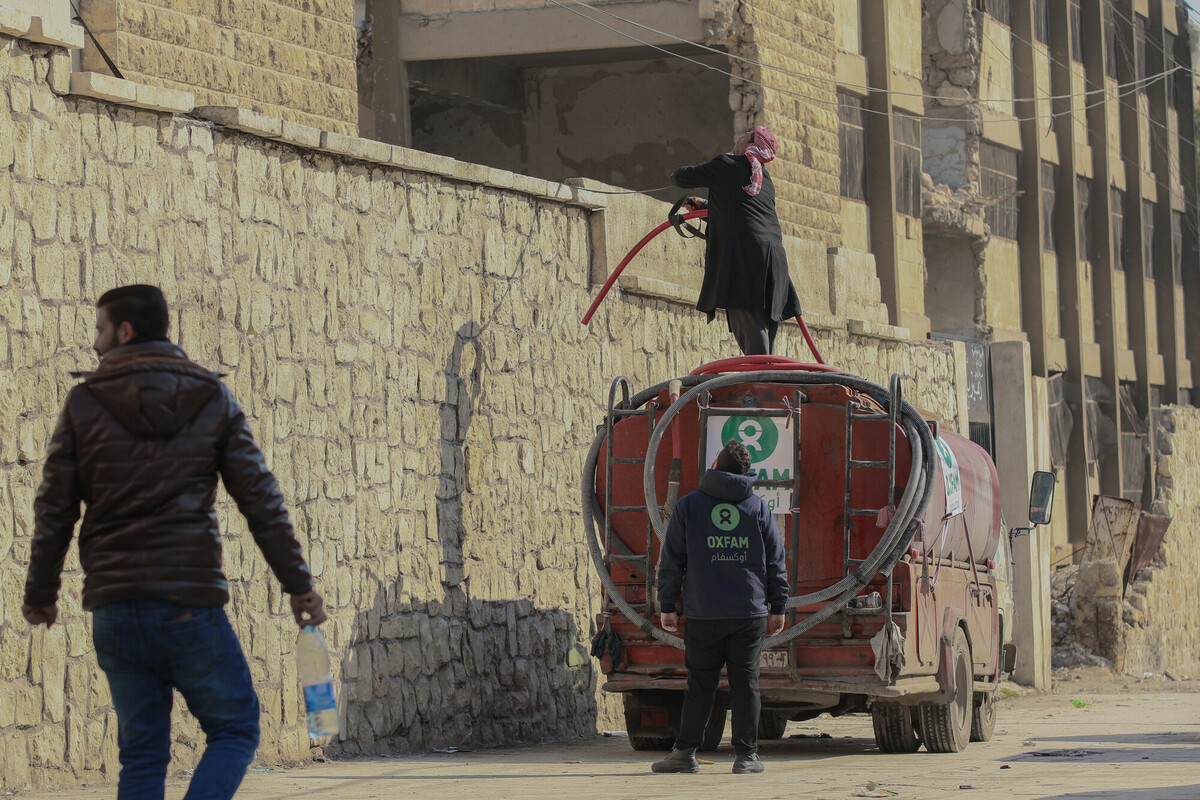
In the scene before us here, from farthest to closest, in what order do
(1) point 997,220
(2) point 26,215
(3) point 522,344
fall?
1. (1) point 997,220
2. (3) point 522,344
3. (2) point 26,215

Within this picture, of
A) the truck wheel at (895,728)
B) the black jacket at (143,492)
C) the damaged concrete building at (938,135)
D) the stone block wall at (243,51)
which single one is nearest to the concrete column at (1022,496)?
the damaged concrete building at (938,135)

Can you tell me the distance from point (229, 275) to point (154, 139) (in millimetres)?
876

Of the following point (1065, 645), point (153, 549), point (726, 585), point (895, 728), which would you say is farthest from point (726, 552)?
point (1065, 645)

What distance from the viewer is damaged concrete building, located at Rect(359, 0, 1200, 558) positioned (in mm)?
22094

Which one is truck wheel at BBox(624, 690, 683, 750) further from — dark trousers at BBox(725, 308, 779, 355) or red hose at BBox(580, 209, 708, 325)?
red hose at BBox(580, 209, 708, 325)

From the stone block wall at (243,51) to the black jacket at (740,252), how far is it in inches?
142

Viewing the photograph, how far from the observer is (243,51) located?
1326cm

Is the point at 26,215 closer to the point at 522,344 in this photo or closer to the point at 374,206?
the point at 374,206

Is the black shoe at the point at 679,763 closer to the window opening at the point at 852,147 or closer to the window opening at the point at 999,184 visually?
the window opening at the point at 852,147

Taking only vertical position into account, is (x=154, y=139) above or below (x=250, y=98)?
below

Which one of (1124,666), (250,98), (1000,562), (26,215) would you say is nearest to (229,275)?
(26,215)

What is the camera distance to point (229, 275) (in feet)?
32.0

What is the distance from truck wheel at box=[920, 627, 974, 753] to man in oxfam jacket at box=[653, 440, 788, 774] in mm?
2245

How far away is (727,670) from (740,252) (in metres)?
3.98
